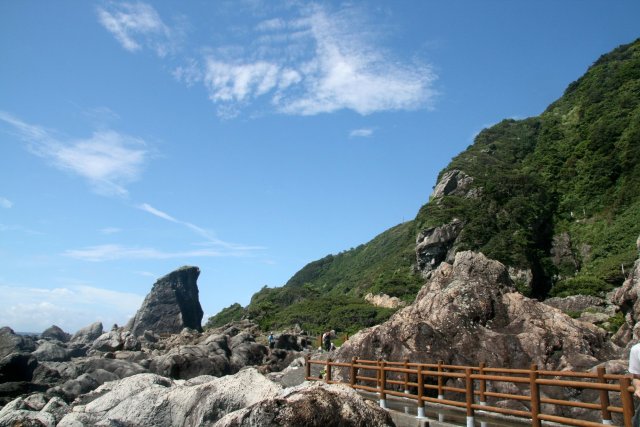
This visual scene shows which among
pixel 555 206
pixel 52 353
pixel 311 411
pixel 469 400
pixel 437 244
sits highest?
pixel 555 206

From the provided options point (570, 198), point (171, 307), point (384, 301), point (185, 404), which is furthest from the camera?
point (171, 307)

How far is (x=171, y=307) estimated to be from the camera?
124250 mm

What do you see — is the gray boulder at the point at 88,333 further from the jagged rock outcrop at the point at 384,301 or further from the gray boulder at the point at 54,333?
the jagged rock outcrop at the point at 384,301

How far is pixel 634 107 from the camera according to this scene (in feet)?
278

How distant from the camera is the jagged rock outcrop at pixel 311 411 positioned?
9547 mm

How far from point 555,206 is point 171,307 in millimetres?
89326

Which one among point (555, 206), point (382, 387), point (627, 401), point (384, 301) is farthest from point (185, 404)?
point (555, 206)

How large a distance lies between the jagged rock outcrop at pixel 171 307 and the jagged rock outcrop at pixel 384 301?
51.8 m

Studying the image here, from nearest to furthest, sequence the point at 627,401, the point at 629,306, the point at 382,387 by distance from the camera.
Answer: the point at 627,401 → the point at 382,387 → the point at 629,306

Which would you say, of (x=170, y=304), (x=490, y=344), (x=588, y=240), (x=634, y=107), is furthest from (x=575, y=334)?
(x=170, y=304)

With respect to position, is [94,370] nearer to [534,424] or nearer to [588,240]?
[534,424]

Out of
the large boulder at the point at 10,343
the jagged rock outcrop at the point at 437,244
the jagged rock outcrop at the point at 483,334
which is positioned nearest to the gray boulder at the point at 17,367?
the large boulder at the point at 10,343

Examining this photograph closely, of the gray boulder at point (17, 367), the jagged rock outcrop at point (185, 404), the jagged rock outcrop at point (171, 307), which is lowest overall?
the jagged rock outcrop at point (185, 404)

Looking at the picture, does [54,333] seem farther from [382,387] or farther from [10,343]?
[382,387]
